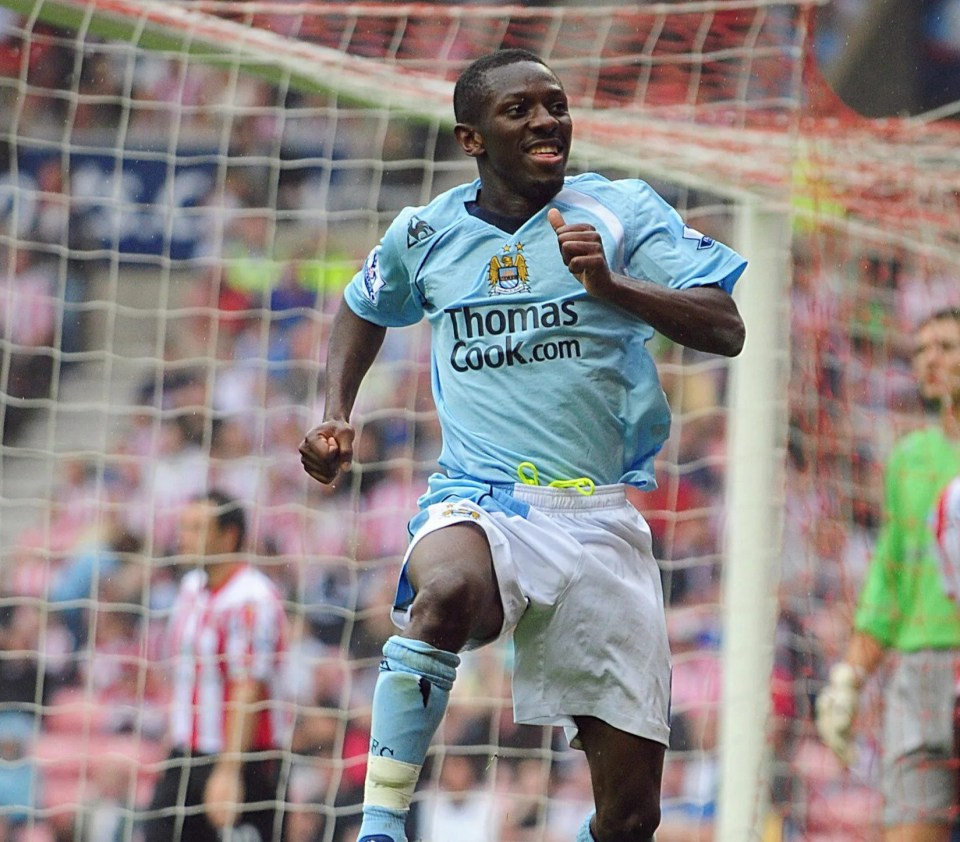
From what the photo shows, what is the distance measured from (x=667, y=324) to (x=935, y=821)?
9.86 feet

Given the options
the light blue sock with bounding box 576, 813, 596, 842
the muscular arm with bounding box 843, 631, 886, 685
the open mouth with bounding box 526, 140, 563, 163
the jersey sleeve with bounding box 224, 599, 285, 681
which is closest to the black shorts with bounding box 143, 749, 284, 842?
the jersey sleeve with bounding box 224, 599, 285, 681

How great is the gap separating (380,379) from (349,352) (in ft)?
12.6

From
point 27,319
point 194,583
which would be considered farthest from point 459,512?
point 27,319

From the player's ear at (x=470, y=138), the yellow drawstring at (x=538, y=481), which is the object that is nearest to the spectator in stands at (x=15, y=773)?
the yellow drawstring at (x=538, y=481)

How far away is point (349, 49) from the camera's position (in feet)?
25.8

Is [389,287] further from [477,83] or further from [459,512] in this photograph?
[459,512]

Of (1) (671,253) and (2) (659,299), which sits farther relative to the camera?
(1) (671,253)

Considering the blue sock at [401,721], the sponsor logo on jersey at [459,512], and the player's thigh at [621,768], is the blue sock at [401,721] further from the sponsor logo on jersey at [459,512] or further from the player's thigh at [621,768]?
the player's thigh at [621,768]

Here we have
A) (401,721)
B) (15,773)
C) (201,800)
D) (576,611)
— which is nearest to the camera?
(401,721)

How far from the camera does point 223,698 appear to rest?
7082 mm

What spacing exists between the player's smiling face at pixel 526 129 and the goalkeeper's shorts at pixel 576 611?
2.18 feet

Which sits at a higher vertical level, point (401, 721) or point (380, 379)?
point (380, 379)

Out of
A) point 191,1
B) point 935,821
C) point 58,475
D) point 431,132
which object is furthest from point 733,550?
point 58,475

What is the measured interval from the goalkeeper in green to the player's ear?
8.52 feet
